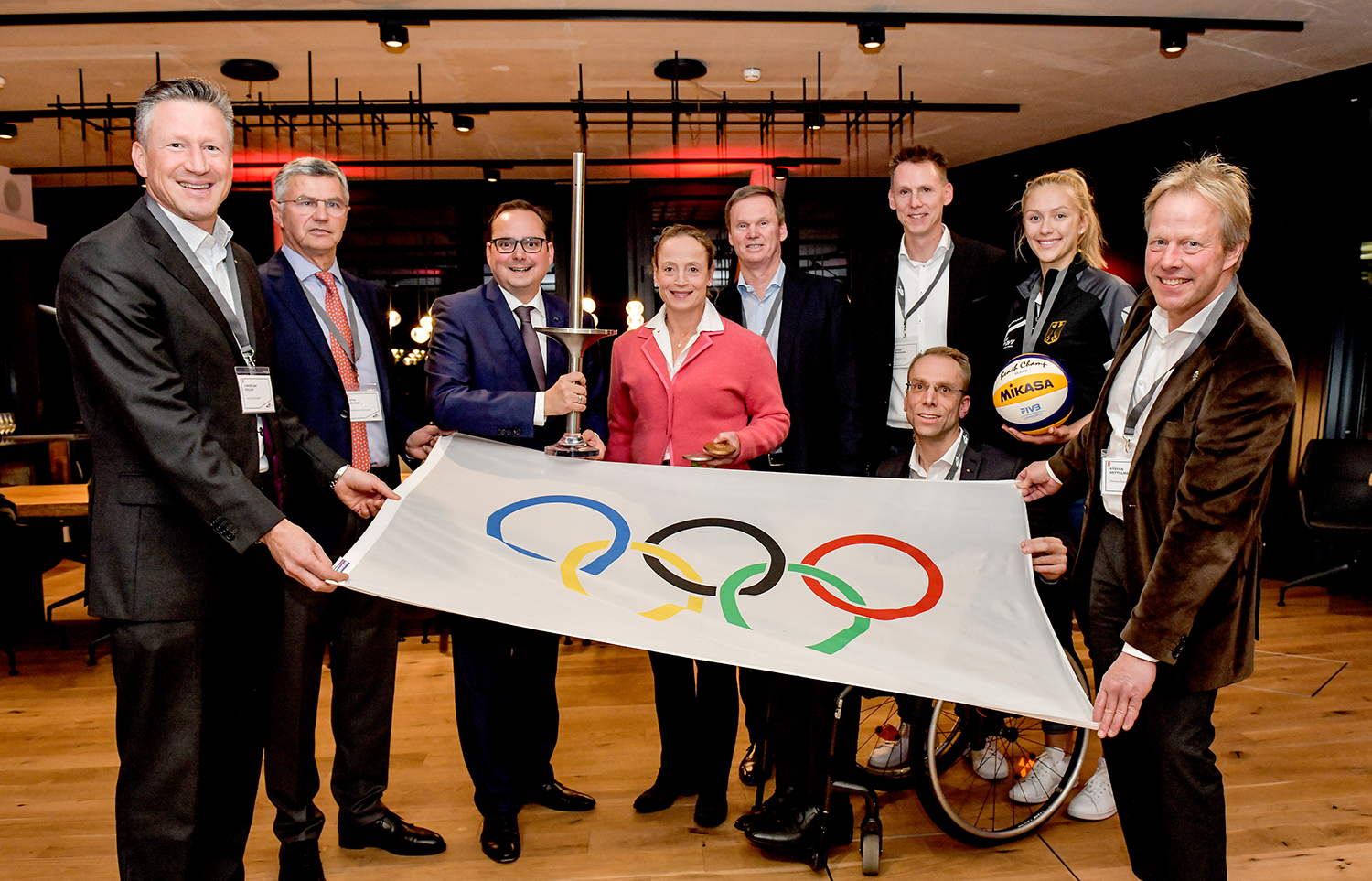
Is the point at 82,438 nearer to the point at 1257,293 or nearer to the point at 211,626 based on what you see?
the point at 211,626

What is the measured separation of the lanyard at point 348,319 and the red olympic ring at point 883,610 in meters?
1.42

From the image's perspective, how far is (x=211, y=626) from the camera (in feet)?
5.82

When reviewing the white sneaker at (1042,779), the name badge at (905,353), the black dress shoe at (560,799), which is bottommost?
the black dress shoe at (560,799)

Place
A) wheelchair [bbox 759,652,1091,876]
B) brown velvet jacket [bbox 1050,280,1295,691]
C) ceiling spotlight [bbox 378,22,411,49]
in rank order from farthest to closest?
1. ceiling spotlight [bbox 378,22,411,49]
2. wheelchair [bbox 759,652,1091,876]
3. brown velvet jacket [bbox 1050,280,1295,691]

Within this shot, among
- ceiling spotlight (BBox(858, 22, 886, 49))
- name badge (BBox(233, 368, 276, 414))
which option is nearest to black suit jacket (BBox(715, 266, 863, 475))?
name badge (BBox(233, 368, 276, 414))

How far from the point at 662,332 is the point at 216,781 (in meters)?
1.64

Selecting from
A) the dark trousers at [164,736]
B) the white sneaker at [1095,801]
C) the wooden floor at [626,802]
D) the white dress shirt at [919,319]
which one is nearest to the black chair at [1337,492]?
the wooden floor at [626,802]

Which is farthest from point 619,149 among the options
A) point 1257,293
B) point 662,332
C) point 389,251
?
point 662,332

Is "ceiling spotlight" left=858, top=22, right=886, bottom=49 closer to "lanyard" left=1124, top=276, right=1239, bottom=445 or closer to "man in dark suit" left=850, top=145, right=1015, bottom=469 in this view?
"man in dark suit" left=850, top=145, right=1015, bottom=469

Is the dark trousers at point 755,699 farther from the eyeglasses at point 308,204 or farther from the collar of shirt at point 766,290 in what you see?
the eyeglasses at point 308,204

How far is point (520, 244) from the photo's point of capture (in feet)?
8.05

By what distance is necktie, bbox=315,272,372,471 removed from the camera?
235cm

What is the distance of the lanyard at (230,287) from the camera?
1.72 metres

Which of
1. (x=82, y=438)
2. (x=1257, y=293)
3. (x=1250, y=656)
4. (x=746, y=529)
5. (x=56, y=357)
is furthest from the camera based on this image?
(x=56, y=357)
